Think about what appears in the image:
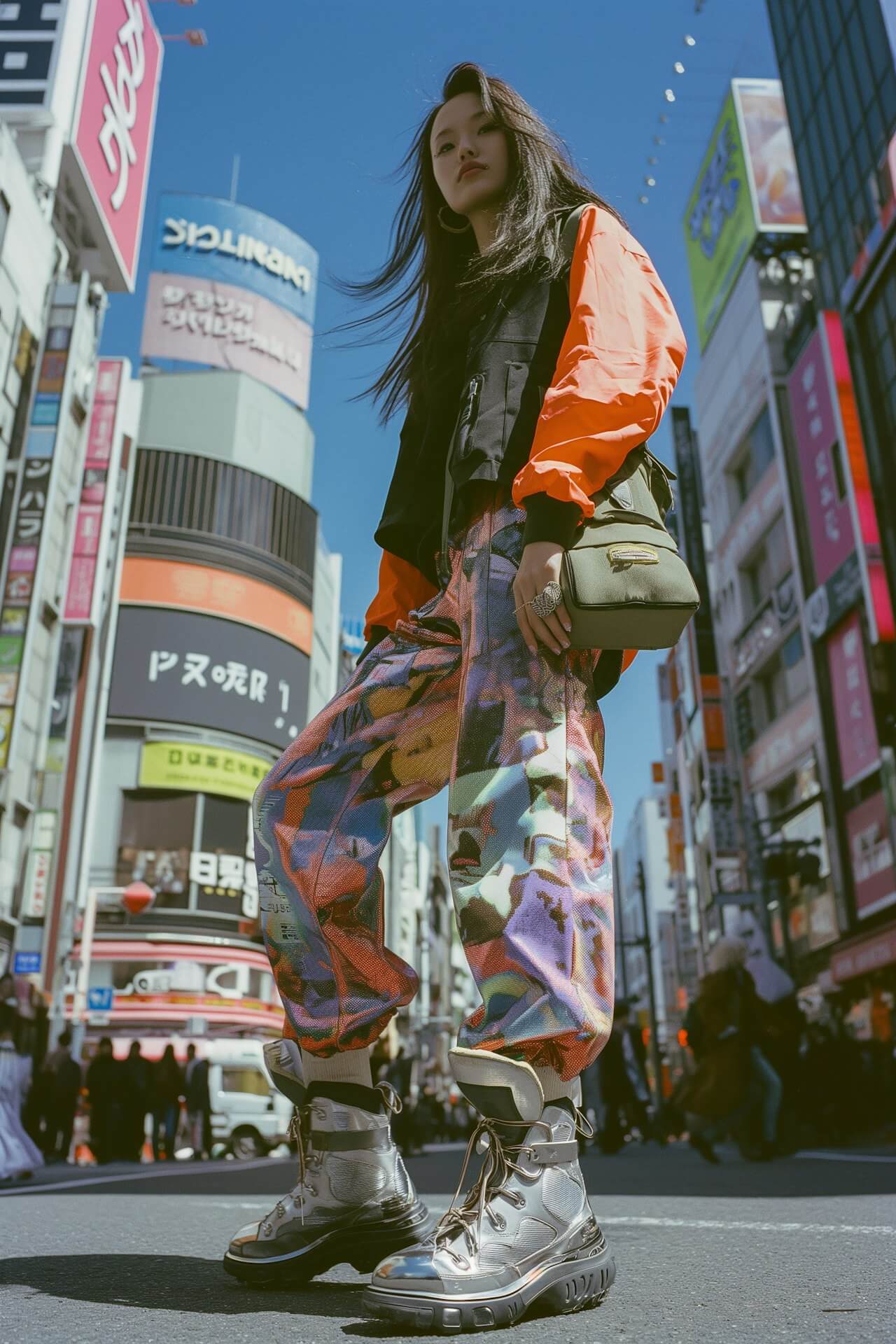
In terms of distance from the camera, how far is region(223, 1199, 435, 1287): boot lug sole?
4.80 ft

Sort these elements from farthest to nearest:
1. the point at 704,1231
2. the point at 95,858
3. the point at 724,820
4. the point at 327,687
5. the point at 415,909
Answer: the point at 415,909, the point at 327,687, the point at 95,858, the point at 724,820, the point at 704,1231

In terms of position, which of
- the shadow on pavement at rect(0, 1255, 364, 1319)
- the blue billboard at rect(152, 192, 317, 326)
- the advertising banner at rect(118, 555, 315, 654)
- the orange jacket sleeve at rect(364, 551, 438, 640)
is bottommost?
the shadow on pavement at rect(0, 1255, 364, 1319)

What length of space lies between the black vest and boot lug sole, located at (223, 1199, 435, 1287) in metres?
0.94

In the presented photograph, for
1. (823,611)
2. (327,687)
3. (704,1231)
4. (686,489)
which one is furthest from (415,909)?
(704,1231)

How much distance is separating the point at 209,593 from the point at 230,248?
1578 centimetres

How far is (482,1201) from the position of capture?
126 cm

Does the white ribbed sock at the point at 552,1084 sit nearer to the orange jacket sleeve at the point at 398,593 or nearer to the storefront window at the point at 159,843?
the orange jacket sleeve at the point at 398,593

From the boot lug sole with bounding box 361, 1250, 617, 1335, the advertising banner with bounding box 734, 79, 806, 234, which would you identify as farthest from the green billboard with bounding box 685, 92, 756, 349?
the boot lug sole with bounding box 361, 1250, 617, 1335

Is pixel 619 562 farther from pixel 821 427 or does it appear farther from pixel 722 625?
pixel 722 625

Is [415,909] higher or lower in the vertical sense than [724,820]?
higher

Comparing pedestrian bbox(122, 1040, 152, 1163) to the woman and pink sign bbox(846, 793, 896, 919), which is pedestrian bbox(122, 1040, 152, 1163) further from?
pink sign bbox(846, 793, 896, 919)

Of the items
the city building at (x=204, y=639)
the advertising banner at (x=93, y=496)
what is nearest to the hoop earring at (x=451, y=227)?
the advertising banner at (x=93, y=496)

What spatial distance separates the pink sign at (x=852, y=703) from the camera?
66.5ft

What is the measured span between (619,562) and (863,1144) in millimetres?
10953
